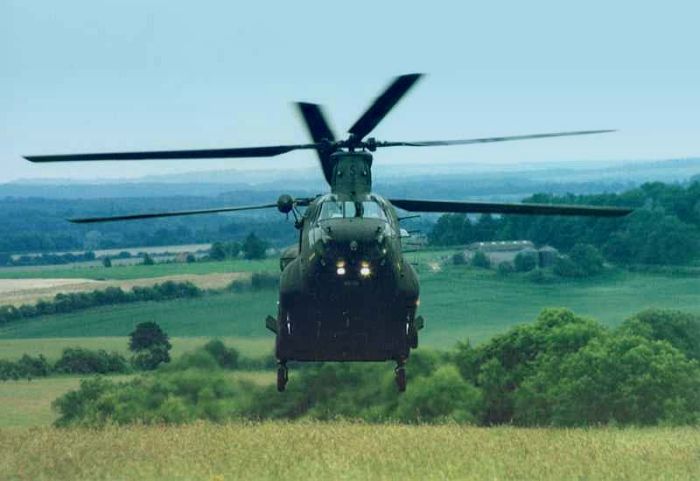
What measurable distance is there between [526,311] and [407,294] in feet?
295

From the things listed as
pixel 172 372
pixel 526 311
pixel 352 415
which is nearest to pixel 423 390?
pixel 352 415

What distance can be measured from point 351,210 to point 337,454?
15.6 meters

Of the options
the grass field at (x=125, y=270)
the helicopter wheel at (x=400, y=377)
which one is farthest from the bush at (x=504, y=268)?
the helicopter wheel at (x=400, y=377)

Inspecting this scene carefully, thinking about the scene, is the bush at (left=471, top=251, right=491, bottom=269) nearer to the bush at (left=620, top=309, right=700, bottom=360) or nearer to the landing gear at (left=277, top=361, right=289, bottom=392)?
the bush at (left=620, top=309, right=700, bottom=360)

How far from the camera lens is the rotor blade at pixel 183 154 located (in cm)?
2366

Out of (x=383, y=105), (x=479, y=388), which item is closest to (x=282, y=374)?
(x=383, y=105)

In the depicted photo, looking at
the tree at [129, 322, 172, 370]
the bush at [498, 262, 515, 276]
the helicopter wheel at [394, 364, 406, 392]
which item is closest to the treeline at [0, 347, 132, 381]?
the tree at [129, 322, 172, 370]

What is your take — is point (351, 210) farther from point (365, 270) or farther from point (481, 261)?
point (481, 261)

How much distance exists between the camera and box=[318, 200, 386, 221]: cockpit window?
2388cm

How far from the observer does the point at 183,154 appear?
2519 centimetres

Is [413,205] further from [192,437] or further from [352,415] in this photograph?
[352,415]

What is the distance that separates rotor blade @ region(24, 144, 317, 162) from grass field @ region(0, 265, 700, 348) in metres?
39.9

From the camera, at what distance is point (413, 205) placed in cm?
2717

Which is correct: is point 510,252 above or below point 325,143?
below
